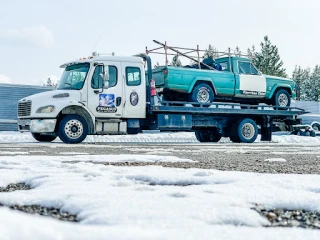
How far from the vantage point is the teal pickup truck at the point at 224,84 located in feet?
42.5

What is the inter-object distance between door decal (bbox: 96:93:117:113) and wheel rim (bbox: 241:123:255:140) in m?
4.70

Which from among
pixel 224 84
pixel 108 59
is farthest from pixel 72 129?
pixel 224 84

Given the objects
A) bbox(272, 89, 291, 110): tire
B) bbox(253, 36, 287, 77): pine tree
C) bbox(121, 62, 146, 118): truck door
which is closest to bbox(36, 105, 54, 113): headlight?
bbox(121, 62, 146, 118): truck door

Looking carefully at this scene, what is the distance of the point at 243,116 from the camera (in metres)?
14.8

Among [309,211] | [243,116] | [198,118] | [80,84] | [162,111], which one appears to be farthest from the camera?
[243,116]

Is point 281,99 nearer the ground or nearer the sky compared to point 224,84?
nearer the ground

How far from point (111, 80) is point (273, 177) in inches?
358

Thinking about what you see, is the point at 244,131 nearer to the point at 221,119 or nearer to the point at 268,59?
the point at 221,119

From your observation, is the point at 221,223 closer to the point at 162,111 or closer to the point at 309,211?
the point at 309,211

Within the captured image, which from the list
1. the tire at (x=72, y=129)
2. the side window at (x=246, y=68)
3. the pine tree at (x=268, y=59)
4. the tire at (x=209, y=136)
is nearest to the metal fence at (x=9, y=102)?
the tire at (x=209, y=136)

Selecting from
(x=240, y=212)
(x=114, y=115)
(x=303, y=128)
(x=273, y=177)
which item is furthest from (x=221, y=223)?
(x=303, y=128)

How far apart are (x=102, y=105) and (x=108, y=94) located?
0.34 m

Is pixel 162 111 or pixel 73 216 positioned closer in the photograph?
pixel 73 216

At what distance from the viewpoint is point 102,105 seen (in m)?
11.9
